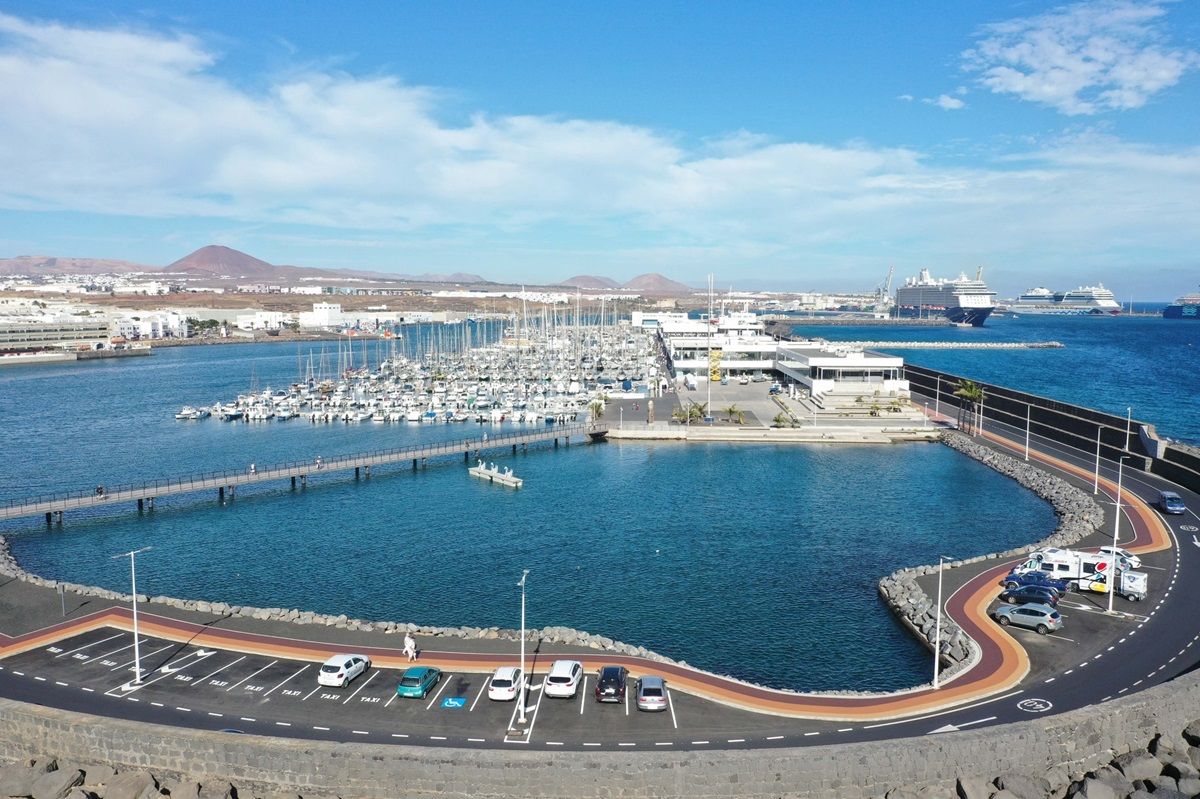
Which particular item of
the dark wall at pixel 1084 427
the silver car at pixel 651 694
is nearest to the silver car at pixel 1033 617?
the silver car at pixel 651 694

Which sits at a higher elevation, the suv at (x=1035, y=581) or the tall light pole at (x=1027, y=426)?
the tall light pole at (x=1027, y=426)

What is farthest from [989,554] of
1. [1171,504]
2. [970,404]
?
[970,404]

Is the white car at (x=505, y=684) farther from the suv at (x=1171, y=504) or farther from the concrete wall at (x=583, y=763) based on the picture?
the suv at (x=1171, y=504)

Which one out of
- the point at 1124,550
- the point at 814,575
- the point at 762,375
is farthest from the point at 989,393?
the point at 814,575

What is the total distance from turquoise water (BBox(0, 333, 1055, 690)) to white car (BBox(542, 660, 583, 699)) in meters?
4.75

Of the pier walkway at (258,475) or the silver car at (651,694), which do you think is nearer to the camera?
the silver car at (651,694)

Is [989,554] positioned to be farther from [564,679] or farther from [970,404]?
[970,404]

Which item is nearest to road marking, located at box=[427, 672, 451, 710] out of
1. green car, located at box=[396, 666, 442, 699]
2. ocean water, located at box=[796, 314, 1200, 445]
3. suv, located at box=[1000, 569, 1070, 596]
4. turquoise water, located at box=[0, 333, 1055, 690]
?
green car, located at box=[396, 666, 442, 699]

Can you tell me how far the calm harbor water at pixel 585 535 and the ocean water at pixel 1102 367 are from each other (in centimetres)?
1183

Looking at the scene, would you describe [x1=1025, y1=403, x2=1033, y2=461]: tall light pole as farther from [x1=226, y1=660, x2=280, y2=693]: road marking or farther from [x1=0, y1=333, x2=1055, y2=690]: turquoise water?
[x1=226, y1=660, x2=280, y2=693]: road marking

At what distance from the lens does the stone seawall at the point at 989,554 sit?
19891mm

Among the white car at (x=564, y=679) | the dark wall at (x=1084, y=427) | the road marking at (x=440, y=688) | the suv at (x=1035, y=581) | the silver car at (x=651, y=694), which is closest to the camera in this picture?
the silver car at (x=651, y=694)

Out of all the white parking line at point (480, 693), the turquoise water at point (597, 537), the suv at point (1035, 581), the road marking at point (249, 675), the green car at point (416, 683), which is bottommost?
the turquoise water at point (597, 537)

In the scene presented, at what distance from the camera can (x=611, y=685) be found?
55.7ft
